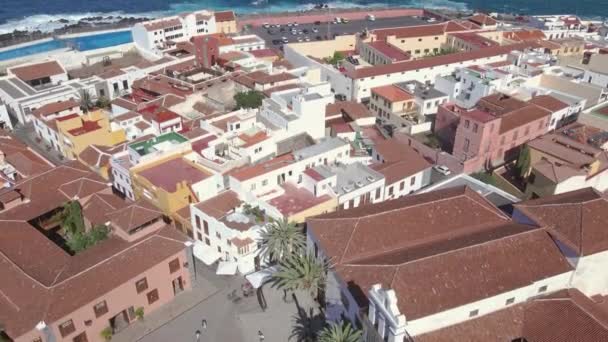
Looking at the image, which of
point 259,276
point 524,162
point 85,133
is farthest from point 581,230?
point 85,133

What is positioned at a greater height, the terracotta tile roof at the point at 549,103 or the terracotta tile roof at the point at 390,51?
the terracotta tile roof at the point at 390,51

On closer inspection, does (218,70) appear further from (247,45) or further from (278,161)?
(278,161)

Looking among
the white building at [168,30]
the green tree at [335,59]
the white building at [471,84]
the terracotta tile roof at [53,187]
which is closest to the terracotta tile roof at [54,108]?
the terracotta tile roof at [53,187]

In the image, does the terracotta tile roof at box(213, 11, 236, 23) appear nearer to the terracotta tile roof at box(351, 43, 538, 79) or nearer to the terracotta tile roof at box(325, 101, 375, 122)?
the terracotta tile roof at box(351, 43, 538, 79)

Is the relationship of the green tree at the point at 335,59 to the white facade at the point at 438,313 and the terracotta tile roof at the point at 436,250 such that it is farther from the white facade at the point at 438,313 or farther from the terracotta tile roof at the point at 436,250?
the white facade at the point at 438,313

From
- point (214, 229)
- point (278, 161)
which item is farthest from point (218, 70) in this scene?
point (214, 229)
